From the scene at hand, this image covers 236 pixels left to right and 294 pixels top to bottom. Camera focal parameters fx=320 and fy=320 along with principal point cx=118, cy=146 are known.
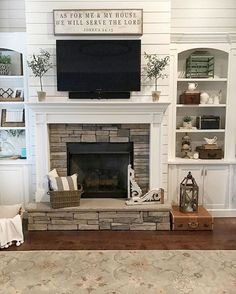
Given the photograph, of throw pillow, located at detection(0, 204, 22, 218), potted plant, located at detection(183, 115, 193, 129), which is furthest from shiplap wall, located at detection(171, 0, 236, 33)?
throw pillow, located at detection(0, 204, 22, 218)

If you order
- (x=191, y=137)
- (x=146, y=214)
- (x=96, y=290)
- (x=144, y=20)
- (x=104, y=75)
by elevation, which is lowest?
(x=96, y=290)

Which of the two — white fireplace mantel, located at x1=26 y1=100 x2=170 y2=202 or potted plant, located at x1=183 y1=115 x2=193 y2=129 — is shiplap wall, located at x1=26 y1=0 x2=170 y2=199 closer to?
white fireplace mantel, located at x1=26 y1=100 x2=170 y2=202

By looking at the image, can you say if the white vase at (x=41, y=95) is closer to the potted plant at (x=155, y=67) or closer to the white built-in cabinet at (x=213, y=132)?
the potted plant at (x=155, y=67)

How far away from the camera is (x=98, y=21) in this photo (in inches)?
149

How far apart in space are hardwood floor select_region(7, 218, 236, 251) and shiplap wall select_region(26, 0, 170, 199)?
1635mm

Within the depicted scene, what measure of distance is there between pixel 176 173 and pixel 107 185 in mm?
932

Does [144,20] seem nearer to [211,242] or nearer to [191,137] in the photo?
[191,137]

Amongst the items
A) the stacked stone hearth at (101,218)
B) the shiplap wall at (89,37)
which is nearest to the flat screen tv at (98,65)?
the shiplap wall at (89,37)

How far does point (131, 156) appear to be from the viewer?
4133mm

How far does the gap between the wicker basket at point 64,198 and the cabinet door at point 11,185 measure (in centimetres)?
65

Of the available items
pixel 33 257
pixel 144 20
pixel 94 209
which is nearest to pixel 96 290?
pixel 33 257

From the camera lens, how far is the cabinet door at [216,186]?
4.23 m

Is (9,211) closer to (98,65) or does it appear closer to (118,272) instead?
(118,272)

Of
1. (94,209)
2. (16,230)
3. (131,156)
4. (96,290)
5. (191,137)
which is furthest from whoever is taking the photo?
(191,137)
